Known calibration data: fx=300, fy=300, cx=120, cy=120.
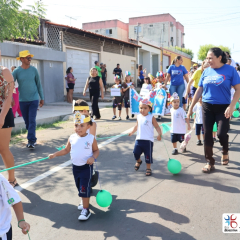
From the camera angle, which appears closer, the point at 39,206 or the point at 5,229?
the point at 5,229

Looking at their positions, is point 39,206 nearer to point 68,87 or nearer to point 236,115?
point 236,115

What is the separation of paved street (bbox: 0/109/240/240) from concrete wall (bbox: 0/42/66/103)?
977 cm

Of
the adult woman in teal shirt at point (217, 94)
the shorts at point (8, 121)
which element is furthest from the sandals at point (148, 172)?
the shorts at point (8, 121)

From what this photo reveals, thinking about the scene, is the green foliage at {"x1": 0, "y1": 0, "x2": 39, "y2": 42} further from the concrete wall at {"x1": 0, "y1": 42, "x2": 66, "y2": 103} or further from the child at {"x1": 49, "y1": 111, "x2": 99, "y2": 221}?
the concrete wall at {"x1": 0, "y1": 42, "x2": 66, "y2": 103}

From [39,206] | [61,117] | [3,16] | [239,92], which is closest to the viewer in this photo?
Answer: [39,206]

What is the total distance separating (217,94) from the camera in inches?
190

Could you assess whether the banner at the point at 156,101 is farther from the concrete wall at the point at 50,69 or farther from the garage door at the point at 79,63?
the garage door at the point at 79,63

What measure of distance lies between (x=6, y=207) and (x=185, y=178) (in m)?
3.18

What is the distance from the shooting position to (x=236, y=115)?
414 inches

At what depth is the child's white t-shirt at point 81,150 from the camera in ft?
11.7

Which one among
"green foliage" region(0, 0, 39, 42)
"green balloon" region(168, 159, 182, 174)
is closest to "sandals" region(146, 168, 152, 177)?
"green balloon" region(168, 159, 182, 174)

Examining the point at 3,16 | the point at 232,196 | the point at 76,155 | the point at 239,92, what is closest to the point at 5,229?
the point at 76,155

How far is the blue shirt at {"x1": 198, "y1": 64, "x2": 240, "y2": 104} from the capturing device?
186 inches

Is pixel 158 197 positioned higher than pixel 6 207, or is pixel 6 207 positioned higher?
pixel 6 207
